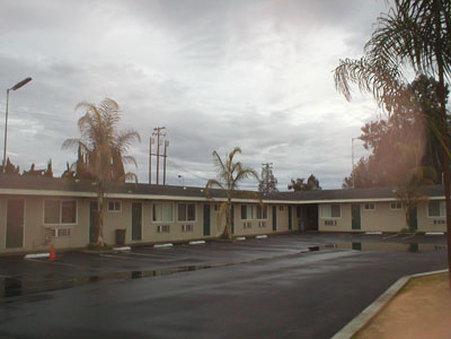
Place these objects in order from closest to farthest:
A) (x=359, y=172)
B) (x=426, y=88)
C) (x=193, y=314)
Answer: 1. (x=426, y=88)
2. (x=193, y=314)
3. (x=359, y=172)

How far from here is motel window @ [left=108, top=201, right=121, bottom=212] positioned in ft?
91.9

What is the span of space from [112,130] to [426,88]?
1793cm

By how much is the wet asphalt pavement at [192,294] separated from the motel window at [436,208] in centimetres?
1875

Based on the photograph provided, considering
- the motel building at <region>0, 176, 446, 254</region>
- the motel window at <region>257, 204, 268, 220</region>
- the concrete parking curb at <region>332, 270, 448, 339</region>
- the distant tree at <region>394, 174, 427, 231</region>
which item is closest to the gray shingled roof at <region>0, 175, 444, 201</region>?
the motel building at <region>0, 176, 446, 254</region>

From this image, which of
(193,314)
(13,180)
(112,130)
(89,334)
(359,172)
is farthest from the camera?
(359,172)

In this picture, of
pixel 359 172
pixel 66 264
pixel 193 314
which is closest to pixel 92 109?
pixel 66 264

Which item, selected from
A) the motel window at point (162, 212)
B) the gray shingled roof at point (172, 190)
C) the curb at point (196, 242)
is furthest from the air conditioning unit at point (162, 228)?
the gray shingled roof at point (172, 190)

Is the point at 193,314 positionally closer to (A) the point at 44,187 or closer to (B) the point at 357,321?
(B) the point at 357,321

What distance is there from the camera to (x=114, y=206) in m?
28.4

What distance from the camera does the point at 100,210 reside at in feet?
81.8

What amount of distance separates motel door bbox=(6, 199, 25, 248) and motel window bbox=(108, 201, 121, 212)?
5201mm

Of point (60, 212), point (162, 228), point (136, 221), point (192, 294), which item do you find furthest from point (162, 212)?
point (192, 294)

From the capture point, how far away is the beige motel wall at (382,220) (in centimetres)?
3950

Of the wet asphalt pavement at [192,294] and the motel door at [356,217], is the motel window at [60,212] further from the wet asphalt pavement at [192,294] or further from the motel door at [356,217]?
the motel door at [356,217]
